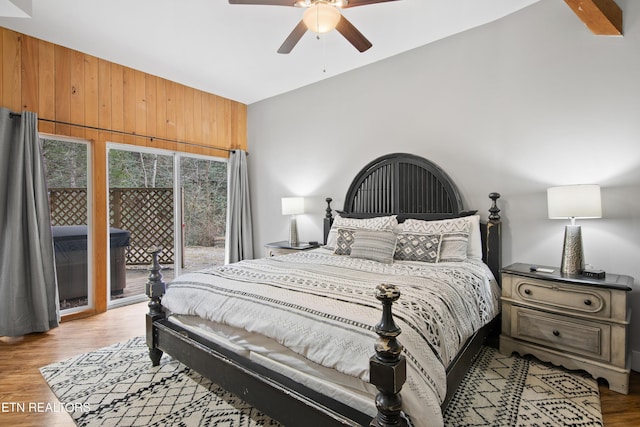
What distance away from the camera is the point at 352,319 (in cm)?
141

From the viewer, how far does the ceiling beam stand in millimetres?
2086

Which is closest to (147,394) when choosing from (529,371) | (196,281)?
(196,281)

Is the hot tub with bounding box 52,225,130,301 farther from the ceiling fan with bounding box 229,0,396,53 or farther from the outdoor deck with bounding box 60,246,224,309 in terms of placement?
the ceiling fan with bounding box 229,0,396,53

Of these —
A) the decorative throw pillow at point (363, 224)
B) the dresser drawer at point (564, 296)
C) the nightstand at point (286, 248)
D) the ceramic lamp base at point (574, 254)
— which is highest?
the decorative throw pillow at point (363, 224)

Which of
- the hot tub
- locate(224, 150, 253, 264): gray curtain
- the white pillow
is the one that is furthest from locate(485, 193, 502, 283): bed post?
the hot tub

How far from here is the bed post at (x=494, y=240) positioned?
9.21ft

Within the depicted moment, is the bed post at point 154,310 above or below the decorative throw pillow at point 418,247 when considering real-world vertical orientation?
below

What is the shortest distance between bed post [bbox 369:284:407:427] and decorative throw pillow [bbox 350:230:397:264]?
1.55 metres

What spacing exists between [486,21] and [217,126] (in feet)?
→ 11.9

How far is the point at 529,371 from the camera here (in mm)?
2250

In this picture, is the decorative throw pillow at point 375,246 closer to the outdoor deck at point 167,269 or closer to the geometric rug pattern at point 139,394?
the geometric rug pattern at point 139,394

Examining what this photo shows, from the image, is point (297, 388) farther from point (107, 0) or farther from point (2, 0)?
point (107, 0)

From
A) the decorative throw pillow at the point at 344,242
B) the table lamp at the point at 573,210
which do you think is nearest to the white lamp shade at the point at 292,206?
the decorative throw pillow at the point at 344,242

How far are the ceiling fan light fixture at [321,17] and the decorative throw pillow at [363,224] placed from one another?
5.96 feet
